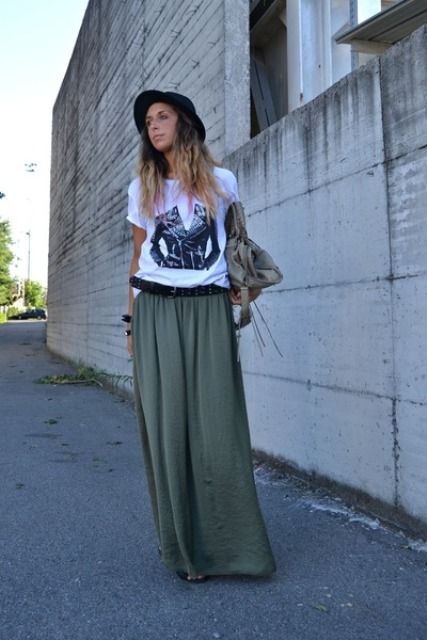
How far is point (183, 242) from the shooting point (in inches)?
90.7

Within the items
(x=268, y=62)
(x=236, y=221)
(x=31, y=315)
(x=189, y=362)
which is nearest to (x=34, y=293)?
(x=31, y=315)

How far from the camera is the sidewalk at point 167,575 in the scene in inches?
76.2

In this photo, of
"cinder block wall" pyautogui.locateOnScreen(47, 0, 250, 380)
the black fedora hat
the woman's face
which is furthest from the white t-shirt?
"cinder block wall" pyautogui.locateOnScreen(47, 0, 250, 380)

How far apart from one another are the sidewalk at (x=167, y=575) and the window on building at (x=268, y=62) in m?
4.27

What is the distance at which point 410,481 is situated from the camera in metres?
2.65

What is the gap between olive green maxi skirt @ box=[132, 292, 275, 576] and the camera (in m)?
2.22

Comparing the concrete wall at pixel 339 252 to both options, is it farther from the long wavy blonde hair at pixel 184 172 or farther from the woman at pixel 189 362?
the long wavy blonde hair at pixel 184 172

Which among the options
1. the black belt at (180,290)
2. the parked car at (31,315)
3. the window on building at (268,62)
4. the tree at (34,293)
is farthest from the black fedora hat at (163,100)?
the tree at (34,293)

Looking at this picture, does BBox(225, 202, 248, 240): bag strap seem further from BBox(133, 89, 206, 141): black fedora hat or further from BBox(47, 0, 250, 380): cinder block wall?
BBox(47, 0, 250, 380): cinder block wall

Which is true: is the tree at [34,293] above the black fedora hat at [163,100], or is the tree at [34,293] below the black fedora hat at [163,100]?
above

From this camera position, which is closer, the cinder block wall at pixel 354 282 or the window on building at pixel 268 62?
the cinder block wall at pixel 354 282

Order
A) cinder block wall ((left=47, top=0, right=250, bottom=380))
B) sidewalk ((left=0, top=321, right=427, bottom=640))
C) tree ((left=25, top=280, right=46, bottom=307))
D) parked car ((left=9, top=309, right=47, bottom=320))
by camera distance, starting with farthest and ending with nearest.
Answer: tree ((left=25, top=280, right=46, bottom=307)), parked car ((left=9, top=309, right=47, bottom=320)), cinder block wall ((left=47, top=0, right=250, bottom=380)), sidewalk ((left=0, top=321, right=427, bottom=640))

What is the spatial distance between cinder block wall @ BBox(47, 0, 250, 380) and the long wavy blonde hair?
8.16ft

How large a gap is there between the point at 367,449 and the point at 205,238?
4.72ft
